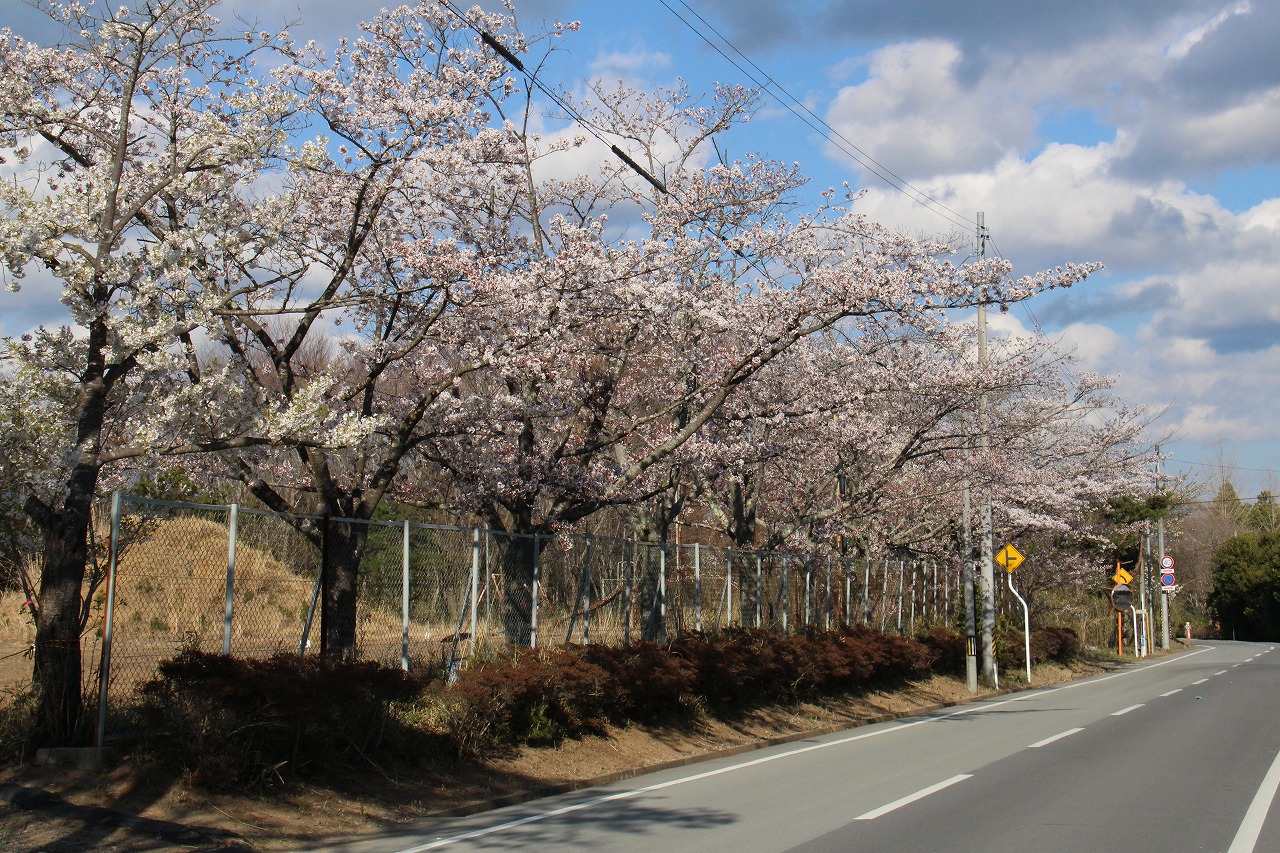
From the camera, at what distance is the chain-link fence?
1060cm

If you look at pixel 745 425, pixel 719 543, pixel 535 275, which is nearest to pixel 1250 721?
pixel 745 425

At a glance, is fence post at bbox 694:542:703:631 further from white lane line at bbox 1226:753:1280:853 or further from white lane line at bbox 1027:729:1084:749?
white lane line at bbox 1226:753:1280:853

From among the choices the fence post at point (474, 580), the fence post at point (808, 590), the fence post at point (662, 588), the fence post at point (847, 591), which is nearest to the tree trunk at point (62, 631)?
the fence post at point (474, 580)

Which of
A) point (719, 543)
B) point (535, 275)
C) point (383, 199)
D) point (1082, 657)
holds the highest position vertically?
point (383, 199)

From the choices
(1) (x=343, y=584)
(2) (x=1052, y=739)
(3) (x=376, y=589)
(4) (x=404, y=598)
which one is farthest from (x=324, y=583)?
(2) (x=1052, y=739)

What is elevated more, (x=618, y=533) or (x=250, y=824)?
(x=618, y=533)

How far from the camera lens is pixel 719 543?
38438 millimetres

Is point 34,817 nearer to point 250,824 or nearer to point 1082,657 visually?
point 250,824

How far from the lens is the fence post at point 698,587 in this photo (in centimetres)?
1886

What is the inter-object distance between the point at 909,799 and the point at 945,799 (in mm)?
337

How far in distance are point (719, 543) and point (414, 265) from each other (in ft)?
85.3

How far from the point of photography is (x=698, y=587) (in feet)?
63.0

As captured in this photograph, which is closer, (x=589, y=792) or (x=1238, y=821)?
(x=1238, y=821)

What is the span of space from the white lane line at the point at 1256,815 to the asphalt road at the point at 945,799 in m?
0.02
